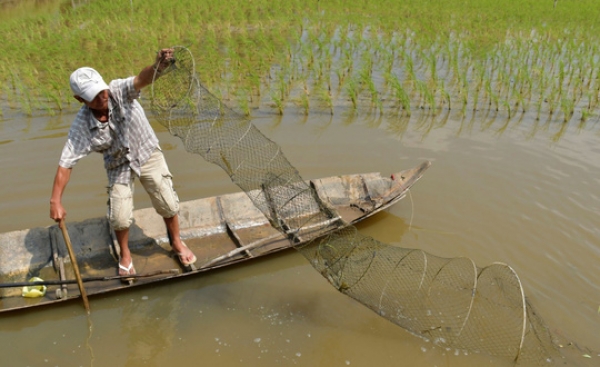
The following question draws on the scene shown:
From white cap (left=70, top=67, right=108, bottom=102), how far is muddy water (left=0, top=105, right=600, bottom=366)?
148 cm

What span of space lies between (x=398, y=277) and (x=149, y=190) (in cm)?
181

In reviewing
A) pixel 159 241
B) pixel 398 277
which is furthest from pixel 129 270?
pixel 398 277

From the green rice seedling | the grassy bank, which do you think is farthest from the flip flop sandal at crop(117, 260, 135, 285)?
the green rice seedling

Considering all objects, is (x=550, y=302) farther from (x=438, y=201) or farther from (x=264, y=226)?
(x=264, y=226)

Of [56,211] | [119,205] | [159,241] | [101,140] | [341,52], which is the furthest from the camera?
[341,52]

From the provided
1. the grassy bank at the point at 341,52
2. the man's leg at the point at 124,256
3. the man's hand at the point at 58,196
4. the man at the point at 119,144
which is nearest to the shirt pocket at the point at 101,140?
the man at the point at 119,144

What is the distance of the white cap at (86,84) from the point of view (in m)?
2.58

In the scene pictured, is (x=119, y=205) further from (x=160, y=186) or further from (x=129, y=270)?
(x=129, y=270)

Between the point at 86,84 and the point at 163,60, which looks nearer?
the point at 86,84

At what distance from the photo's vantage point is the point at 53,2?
12.7m

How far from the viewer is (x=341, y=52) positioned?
8.39 meters

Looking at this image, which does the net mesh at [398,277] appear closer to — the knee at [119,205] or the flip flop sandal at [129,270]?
the knee at [119,205]

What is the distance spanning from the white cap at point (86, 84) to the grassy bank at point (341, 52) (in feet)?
11.6

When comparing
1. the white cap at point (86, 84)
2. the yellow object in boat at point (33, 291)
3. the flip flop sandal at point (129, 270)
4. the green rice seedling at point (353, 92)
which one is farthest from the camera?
the green rice seedling at point (353, 92)
